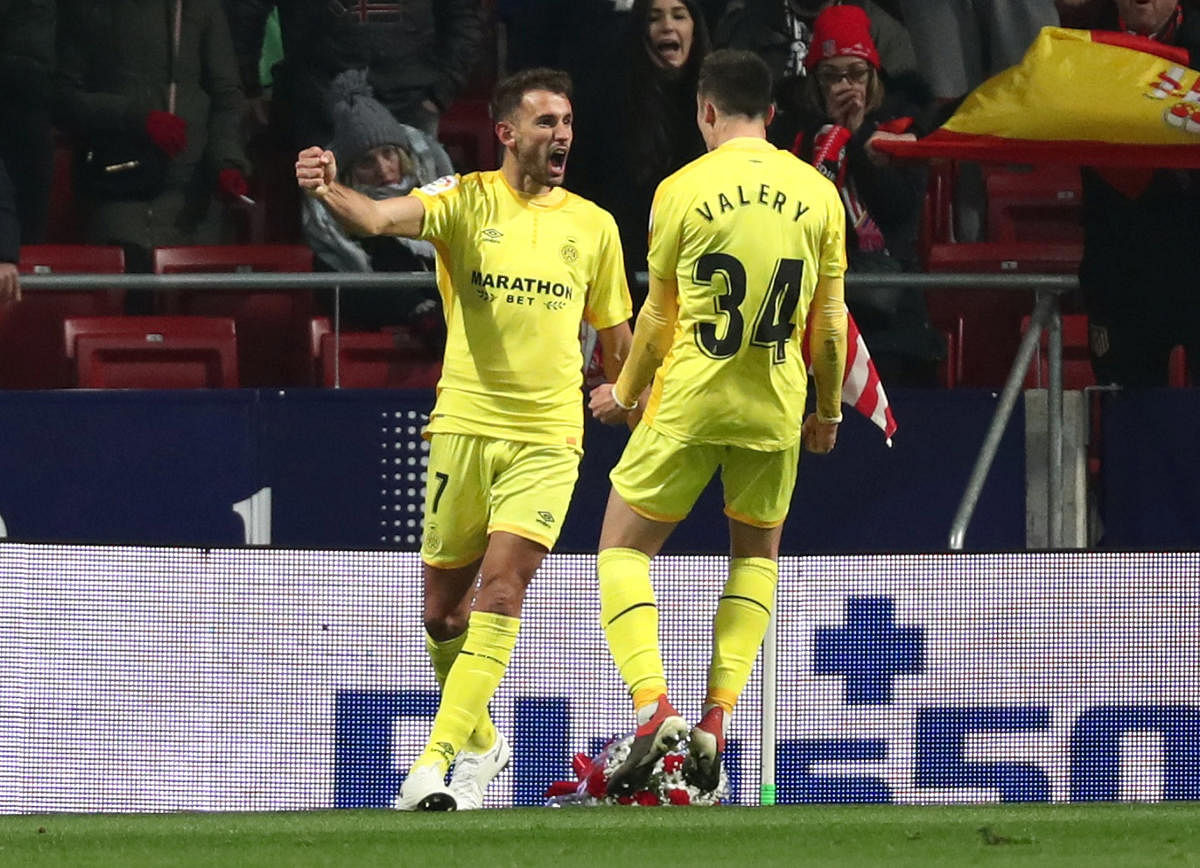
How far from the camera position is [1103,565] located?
7.60m

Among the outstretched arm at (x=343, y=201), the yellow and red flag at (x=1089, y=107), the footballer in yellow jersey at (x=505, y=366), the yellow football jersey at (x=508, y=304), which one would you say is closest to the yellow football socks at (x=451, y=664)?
the footballer in yellow jersey at (x=505, y=366)

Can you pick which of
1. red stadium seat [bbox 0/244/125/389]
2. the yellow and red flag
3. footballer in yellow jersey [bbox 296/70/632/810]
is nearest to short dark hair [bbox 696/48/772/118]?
footballer in yellow jersey [bbox 296/70/632/810]

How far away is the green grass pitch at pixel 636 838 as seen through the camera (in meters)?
5.20

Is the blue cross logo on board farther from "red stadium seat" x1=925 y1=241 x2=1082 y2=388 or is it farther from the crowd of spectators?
"red stadium seat" x1=925 y1=241 x2=1082 y2=388

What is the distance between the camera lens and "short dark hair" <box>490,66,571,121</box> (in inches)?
268

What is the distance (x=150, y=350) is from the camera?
9.62 m

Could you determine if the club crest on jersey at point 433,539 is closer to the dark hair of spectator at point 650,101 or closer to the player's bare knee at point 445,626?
the player's bare knee at point 445,626

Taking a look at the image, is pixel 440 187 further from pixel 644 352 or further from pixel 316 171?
pixel 644 352

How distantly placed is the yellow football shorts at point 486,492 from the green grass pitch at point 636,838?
1.00m

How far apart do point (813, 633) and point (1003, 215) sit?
313 centimetres

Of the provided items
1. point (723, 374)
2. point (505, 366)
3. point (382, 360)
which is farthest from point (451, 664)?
point (382, 360)

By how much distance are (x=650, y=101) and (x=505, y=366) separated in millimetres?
2737

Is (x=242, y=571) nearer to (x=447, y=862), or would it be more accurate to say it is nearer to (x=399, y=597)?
(x=399, y=597)

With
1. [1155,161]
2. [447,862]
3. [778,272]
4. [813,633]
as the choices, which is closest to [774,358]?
[778,272]
